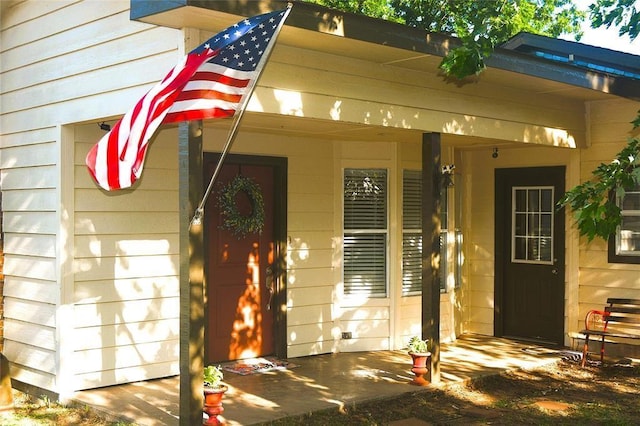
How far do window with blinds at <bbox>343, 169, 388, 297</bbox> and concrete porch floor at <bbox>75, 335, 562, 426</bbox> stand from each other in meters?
0.81

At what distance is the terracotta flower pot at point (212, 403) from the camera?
5.40 m

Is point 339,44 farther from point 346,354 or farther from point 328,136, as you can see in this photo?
point 346,354

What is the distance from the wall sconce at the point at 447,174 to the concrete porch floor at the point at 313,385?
1.97m

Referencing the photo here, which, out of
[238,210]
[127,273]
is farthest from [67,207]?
[238,210]

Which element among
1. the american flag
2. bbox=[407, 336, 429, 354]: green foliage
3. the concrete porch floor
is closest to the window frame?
the concrete porch floor

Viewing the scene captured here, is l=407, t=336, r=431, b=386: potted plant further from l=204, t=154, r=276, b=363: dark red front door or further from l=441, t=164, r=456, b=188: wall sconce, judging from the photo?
l=441, t=164, r=456, b=188: wall sconce

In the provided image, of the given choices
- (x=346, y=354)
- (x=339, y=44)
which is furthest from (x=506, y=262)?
(x=339, y=44)

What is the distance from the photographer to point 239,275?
7941 millimetres

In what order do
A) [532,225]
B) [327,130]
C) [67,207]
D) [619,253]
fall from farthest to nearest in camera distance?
[532,225] < [619,253] < [327,130] < [67,207]

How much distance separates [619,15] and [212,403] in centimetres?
400

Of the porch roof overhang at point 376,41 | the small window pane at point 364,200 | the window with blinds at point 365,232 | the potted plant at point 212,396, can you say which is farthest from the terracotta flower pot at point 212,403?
the small window pane at point 364,200

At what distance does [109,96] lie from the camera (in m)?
5.96

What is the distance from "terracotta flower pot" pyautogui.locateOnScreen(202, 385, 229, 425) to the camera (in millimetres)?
5398

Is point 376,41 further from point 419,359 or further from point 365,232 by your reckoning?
point 365,232
